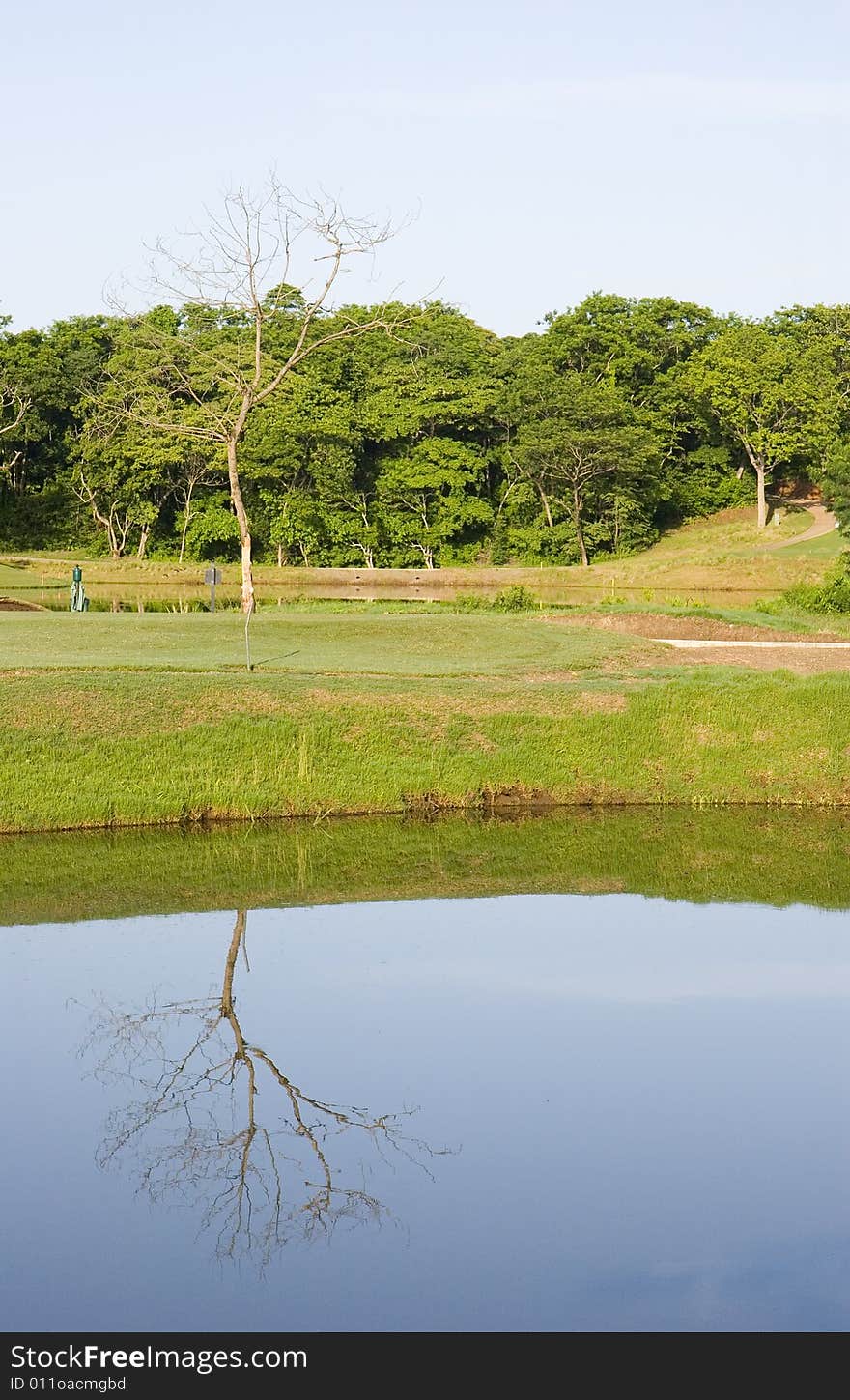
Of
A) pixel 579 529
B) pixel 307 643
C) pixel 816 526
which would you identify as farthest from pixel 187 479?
pixel 307 643

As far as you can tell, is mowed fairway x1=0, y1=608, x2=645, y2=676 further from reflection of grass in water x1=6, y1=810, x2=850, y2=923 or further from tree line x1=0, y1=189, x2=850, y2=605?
tree line x1=0, y1=189, x2=850, y2=605

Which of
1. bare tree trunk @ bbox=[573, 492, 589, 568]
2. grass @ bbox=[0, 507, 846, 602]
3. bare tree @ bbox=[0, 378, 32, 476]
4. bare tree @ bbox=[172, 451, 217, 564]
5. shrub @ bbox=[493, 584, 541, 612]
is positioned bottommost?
shrub @ bbox=[493, 584, 541, 612]

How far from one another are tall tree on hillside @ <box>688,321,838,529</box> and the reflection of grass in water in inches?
2302

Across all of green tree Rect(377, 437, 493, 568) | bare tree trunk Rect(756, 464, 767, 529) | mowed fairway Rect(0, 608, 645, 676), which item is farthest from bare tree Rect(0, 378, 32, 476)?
mowed fairway Rect(0, 608, 645, 676)

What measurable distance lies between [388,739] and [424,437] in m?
57.7

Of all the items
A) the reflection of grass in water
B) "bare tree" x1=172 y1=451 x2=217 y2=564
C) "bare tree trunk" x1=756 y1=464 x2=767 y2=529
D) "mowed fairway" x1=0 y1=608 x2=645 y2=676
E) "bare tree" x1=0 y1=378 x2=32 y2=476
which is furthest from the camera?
"bare tree trunk" x1=756 y1=464 x2=767 y2=529

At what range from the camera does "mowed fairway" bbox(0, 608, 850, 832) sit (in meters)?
18.5

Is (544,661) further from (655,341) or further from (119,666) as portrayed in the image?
(655,341)

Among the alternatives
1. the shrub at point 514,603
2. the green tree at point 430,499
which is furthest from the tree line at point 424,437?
the shrub at point 514,603

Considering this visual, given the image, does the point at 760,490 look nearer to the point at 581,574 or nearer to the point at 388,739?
the point at 581,574

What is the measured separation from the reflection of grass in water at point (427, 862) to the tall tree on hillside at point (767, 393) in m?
58.5

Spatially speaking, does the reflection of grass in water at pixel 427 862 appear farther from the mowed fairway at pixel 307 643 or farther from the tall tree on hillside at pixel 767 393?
the tall tree on hillside at pixel 767 393

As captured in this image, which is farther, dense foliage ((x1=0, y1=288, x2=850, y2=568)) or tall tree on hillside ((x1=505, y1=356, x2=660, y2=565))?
dense foliage ((x1=0, y1=288, x2=850, y2=568))
